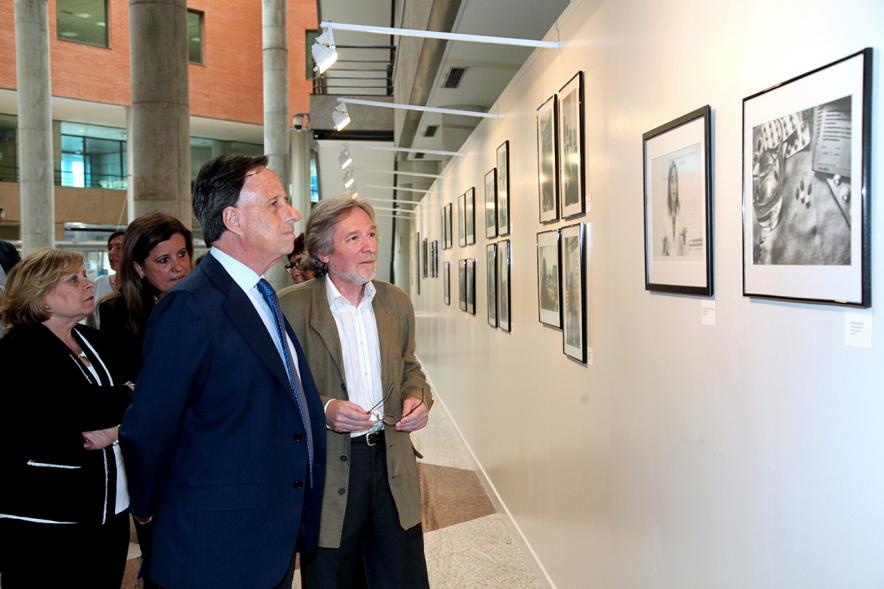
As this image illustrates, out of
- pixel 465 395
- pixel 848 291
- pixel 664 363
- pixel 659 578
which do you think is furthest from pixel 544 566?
pixel 465 395

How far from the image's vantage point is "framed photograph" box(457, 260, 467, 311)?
316 inches

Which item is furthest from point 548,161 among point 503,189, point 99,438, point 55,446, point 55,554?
point 55,554

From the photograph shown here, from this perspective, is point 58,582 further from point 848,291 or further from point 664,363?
point 848,291

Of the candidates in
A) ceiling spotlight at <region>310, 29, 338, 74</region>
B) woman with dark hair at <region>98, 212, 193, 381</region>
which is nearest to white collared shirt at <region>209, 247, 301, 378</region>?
woman with dark hair at <region>98, 212, 193, 381</region>

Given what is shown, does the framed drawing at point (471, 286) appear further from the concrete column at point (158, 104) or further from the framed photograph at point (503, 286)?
the concrete column at point (158, 104)

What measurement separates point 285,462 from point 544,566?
117 inches

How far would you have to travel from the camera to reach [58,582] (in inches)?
107

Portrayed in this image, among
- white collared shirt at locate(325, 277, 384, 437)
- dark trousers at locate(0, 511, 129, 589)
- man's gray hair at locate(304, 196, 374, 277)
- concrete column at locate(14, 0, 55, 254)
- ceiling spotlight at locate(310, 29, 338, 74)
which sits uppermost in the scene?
concrete column at locate(14, 0, 55, 254)

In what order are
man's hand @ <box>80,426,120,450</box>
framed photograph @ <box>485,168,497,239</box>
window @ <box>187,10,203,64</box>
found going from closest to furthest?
man's hand @ <box>80,426,120,450</box> → framed photograph @ <box>485,168,497,239</box> → window @ <box>187,10,203,64</box>

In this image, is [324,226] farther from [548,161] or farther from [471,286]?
[471,286]

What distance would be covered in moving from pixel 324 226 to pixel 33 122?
58.3 ft

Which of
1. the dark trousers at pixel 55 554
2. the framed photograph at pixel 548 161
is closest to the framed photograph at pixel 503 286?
the framed photograph at pixel 548 161

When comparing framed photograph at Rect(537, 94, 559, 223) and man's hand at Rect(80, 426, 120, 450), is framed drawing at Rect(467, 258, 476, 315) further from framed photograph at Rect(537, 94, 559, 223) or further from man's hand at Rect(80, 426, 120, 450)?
man's hand at Rect(80, 426, 120, 450)

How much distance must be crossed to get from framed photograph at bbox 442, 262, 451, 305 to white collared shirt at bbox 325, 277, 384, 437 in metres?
6.79
